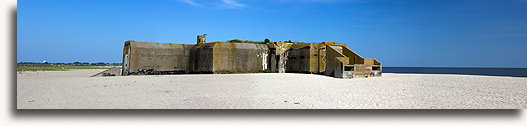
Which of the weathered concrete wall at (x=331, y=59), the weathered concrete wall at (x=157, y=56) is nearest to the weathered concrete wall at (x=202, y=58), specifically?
the weathered concrete wall at (x=157, y=56)

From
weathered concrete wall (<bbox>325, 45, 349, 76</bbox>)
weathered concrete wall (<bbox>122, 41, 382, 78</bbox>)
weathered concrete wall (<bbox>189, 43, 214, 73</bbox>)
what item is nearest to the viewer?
weathered concrete wall (<bbox>325, 45, 349, 76</bbox>)

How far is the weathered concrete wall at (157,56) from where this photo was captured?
53.2ft

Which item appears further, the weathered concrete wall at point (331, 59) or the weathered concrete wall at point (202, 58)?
the weathered concrete wall at point (202, 58)

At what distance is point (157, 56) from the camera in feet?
55.4

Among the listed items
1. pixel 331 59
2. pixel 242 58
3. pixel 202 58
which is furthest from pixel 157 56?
pixel 331 59

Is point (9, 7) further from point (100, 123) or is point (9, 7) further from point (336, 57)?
point (336, 57)

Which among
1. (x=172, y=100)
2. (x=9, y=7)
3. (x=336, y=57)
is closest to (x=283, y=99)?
(x=172, y=100)

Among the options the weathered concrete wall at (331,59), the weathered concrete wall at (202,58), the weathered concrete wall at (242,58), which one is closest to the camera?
the weathered concrete wall at (331,59)

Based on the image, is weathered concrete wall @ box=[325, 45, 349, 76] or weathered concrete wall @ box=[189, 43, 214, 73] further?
weathered concrete wall @ box=[189, 43, 214, 73]

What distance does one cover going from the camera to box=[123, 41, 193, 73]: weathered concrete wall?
16203mm

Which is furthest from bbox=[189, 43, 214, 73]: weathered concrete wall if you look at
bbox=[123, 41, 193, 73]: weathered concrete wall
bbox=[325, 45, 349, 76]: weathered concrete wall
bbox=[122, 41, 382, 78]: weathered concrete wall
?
bbox=[325, 45, 349, 76]: weathered concrete wall

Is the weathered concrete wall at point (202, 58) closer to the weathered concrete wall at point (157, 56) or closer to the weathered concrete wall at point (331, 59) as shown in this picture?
the weathered concrete wall at point (157, 56)

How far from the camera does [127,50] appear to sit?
1633cm

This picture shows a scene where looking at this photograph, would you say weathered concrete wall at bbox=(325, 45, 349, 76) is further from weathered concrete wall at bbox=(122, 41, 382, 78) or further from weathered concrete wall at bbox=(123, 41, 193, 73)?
weathered concrete wall at bbox=(123, 41, 193, 73)
